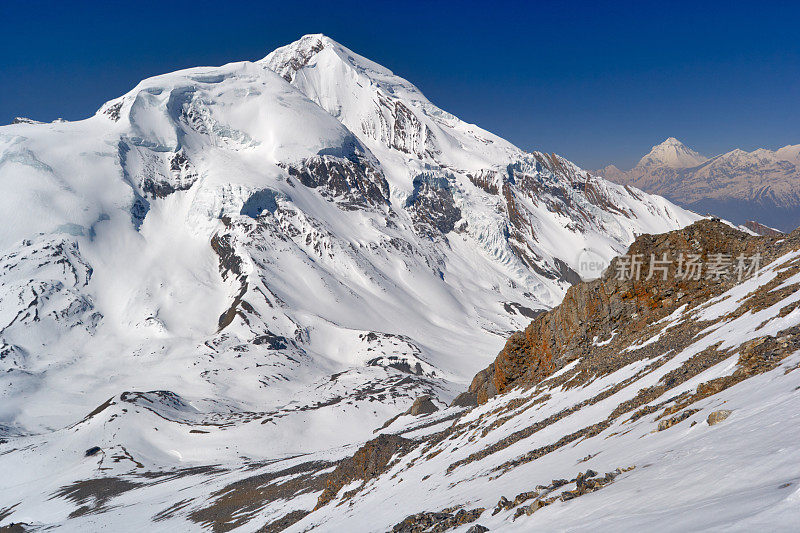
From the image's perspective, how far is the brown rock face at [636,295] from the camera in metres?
26.0

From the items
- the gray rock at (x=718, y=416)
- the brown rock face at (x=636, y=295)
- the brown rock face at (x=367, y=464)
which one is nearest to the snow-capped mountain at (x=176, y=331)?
the brown rock face at (x=367, y=464)

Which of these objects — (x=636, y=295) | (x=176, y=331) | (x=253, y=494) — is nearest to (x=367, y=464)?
(x=253, y=494)

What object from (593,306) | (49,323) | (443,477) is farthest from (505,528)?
(49,323)

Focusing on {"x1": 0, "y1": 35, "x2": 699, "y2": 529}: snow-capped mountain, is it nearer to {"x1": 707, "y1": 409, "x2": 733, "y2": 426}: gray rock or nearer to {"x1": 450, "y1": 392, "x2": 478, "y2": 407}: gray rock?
{"x1": 450, "y1": 392, "x2": 478, "y2": 407}: gray rock

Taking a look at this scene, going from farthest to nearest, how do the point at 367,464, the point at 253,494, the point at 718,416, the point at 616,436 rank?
the point at 253,494, the point at 367,464, the point at 616,436, the point at 718,416

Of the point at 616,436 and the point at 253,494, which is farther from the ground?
the point at 616,436

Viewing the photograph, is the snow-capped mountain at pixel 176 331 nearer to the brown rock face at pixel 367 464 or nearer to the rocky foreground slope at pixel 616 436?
the brown rock face at pixel 367 464

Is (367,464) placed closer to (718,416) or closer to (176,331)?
(718,416)

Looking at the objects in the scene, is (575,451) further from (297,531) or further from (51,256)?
(51,256)

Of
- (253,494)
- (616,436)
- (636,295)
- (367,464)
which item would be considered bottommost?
(253,494)

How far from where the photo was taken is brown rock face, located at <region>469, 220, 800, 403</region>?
1025 inches

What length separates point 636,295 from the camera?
28.8 metres

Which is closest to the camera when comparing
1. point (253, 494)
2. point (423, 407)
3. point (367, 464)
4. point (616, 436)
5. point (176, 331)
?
point (616, 436)

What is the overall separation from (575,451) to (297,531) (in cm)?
1617
